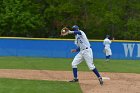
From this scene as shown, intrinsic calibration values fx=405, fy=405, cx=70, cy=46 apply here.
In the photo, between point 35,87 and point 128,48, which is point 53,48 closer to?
point 128,48

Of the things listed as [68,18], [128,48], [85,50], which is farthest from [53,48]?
[85,50]

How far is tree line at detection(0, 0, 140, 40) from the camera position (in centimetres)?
4541

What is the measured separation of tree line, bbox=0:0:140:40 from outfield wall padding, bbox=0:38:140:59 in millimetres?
12402

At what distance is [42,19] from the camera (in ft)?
153

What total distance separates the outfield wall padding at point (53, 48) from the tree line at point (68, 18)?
1240 cm

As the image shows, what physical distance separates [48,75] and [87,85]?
366 cm

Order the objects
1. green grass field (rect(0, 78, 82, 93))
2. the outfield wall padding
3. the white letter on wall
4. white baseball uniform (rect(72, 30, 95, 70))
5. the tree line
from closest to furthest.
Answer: green grass field (rect(0, 78, 82, 93)), white baseball uniform (rect(72, 30, 95, 70)), the outfield wall padding, the white letter on wall, the tree line

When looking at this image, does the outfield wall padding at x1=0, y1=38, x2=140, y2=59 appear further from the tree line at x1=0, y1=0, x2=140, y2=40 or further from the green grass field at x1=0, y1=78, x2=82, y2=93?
the green grass field at x1=0, y1=78, x2=82, y2=93

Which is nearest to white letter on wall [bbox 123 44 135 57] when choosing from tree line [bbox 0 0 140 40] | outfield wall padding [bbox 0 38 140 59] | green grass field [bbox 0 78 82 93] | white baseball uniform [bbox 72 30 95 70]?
outfield wall padding [bbox 0 38 140 59]

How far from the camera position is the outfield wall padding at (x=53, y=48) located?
3253cm

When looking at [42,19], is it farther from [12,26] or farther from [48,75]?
[48,75]

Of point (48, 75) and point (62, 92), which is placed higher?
point (62, 92)

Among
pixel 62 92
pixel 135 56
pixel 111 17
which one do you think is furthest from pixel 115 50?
pixel 62 92

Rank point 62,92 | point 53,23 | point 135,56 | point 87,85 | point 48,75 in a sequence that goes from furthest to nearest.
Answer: point 53,23 < point 135,56 < point 48,75 < point 87,85 < point 62,92
